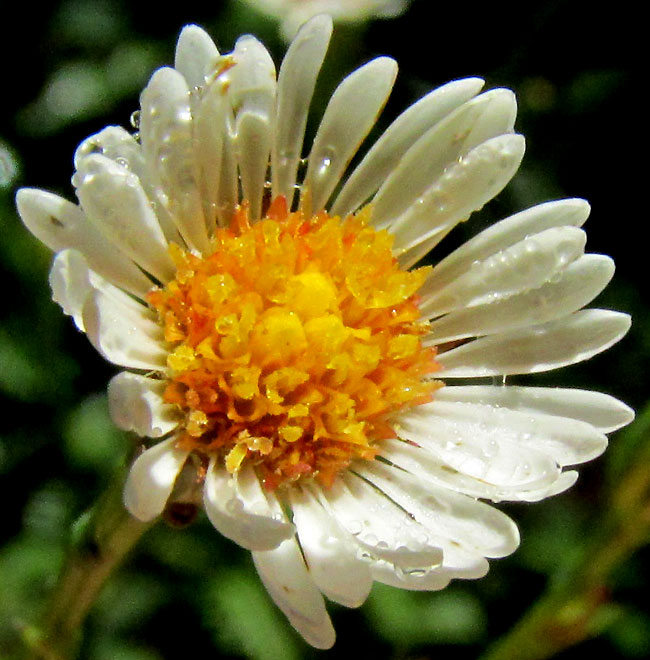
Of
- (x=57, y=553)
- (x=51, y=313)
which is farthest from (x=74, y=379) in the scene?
(x=57, y=553)

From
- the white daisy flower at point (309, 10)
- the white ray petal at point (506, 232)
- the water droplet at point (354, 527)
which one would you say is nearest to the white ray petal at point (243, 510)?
Result: the water droplet at point (354, 527)

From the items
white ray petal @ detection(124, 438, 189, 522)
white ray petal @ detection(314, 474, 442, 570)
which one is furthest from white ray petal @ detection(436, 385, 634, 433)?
white ray petal @ detection(124, 438, 189, 522)

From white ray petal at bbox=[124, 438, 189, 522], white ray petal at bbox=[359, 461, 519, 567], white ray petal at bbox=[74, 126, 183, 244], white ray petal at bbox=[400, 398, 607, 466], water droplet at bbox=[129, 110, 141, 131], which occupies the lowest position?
white ray petal at bbox=[359, 461, 519, 567]

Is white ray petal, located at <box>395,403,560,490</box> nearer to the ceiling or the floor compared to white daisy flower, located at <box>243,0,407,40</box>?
nearer to the floor

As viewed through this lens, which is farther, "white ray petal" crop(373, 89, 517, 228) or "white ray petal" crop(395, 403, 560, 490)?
"white ray petal" crop(373, 89, 517, 228)

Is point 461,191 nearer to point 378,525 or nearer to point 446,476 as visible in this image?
point 446,476

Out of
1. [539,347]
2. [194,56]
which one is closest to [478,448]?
[539,347]

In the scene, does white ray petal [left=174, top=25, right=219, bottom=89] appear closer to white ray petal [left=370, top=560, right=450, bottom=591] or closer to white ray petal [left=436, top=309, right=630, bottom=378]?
white ray petal [left=436, top=309, right=630, bottom=378]
